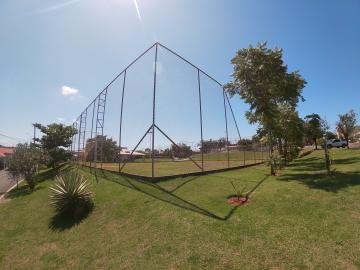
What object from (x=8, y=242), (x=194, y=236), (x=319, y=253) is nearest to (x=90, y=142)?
(x=8, y=242)

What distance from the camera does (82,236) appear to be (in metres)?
11.8

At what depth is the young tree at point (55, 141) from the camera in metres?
35.5

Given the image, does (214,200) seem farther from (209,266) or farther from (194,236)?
(209,266)

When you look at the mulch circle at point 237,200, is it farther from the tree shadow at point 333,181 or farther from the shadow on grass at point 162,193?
the tree shadow at point 333,181

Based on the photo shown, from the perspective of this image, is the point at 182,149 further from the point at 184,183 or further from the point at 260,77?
the point at 260,77

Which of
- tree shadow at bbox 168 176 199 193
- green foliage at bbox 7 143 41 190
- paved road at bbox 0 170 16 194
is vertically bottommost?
paved road at bbox 0 170 16 194

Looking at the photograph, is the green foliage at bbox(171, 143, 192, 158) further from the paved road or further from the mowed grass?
the paved road

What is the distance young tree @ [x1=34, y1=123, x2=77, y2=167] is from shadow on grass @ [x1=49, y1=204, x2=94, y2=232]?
22.3 m

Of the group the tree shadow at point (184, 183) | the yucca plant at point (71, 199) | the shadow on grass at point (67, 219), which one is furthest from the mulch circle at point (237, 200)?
the yucca plant at point (71, 199)

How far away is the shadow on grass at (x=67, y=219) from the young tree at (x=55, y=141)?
22.3m

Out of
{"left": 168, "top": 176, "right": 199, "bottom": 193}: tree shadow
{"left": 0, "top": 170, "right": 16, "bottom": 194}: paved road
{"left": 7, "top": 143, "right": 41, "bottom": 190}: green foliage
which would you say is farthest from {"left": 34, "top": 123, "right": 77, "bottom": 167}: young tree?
{"left": 168, "top": 176, "right": 199, "bottom": 193}: tree shadow

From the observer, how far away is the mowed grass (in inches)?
299

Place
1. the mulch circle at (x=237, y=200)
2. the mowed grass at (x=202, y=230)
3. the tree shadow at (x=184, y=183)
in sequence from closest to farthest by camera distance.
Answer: the mowed grass at (x=202, y=230) < the mulch circle at (x=237, y=200) < the tree shadow at (x=184, y=183)

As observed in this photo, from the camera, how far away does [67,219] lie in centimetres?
1418
